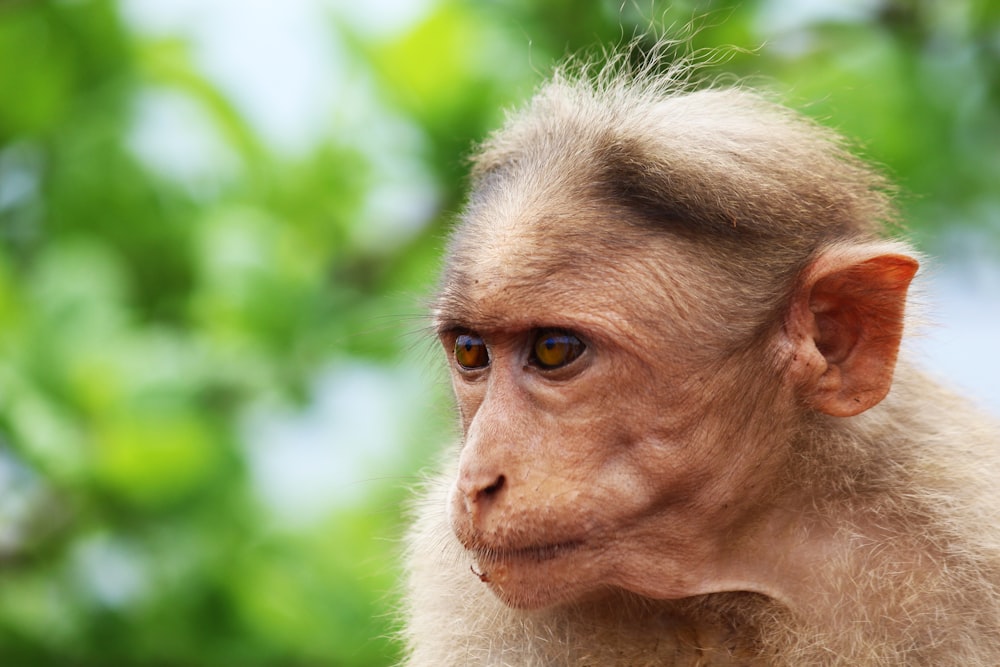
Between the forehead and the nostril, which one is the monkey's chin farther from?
the forehead

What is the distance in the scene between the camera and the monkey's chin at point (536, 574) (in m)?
2.71

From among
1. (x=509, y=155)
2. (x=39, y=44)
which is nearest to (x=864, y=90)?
(x=509, y=155)

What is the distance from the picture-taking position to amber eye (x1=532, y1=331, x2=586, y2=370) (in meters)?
2.74

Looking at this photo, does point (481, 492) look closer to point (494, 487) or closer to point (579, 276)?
point (494, 487)

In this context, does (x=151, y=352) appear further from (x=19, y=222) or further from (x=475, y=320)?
(x=475, y=320)

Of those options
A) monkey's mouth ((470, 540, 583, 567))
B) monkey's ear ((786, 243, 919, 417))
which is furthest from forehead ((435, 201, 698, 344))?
monkey's mouth ((470, 540, 583, 567))

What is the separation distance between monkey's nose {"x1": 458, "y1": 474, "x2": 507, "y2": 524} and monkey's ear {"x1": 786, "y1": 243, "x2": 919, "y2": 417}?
2.30 feet

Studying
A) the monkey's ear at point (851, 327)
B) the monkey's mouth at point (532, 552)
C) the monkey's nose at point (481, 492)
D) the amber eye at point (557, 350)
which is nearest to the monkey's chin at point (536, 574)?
the monkey's mouth at point (532, 552)

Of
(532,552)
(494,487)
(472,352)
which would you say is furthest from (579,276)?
(532,552)

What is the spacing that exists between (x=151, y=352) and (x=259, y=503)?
991mm

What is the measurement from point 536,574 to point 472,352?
533 mm

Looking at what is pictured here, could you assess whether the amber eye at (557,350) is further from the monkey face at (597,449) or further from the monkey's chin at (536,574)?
the monkey's chin at (536,574)

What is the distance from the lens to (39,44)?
681 centimetres

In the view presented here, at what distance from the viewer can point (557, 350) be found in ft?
9.01
